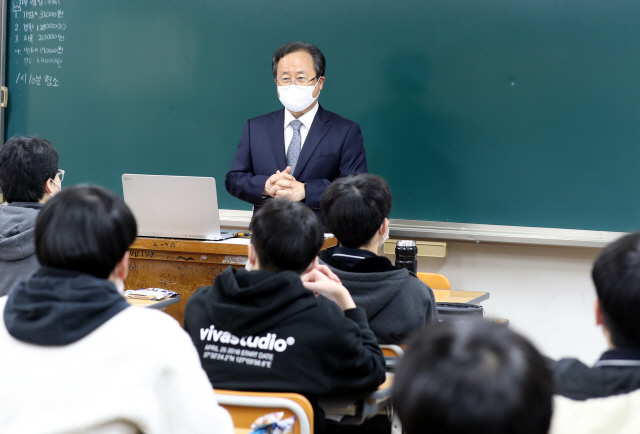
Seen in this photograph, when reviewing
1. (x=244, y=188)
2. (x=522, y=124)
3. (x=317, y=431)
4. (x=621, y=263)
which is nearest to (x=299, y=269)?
(x=317, y=431)

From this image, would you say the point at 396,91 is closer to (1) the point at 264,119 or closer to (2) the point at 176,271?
(1) the point at 264,119

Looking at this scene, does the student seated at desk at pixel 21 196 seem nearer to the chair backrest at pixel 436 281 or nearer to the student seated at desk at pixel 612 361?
the chair backrest at pixel 436 281

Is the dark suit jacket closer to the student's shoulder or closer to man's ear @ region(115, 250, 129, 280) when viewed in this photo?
the student's shoulder

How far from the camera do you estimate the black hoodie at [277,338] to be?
151 cm

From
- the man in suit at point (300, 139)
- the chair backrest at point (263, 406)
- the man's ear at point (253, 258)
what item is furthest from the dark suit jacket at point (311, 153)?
the chair backrest at point (263, 406)

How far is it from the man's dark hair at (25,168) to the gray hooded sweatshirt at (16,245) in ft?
0.40

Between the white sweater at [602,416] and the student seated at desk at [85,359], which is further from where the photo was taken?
the student seated at desk at [85,359]

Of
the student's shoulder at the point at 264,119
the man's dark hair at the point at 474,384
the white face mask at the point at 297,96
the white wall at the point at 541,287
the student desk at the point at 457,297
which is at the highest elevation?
the white face mask at the point at 297,96

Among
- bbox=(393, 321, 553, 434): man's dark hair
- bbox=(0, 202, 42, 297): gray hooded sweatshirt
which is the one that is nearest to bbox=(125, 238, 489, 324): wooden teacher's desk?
bbox=(0, 202, 42, 297): gray hooded sweatshirt

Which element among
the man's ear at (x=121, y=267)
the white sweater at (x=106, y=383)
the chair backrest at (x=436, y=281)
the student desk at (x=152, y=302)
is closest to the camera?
the white sweater at (x=106, y=383)

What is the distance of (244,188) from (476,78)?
4.83 ft

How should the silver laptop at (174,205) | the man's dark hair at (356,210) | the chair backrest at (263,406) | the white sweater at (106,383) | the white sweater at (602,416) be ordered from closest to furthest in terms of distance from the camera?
the white sweater at (602,416)
the white sweater at (106,383)
the chair backrest at (263,406)
the man's dark hair at (356,210)
the silver laptop at (174,205)

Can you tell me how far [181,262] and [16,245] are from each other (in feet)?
2.34

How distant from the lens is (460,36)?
3.60m
